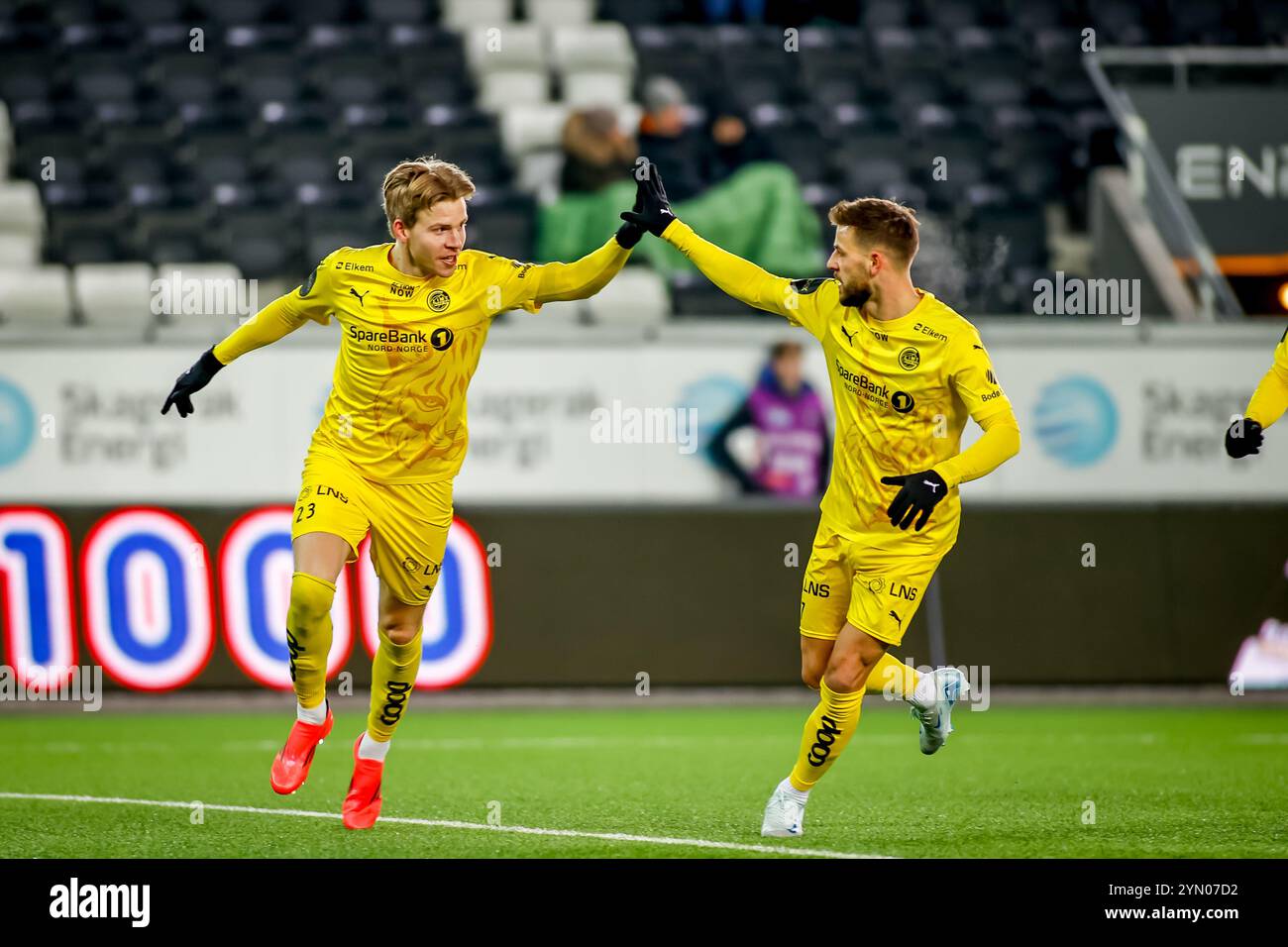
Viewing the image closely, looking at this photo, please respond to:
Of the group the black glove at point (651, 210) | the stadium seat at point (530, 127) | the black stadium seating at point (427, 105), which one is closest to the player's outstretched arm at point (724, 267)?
the black glove at point (651, 210)

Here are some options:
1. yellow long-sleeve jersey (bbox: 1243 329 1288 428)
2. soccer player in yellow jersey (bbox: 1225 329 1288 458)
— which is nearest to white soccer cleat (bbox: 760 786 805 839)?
soccer player in yellow jersey (bbox: 1225 329 1288 458)

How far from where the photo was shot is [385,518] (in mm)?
7734

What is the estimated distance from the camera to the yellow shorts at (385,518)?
756 centimetres

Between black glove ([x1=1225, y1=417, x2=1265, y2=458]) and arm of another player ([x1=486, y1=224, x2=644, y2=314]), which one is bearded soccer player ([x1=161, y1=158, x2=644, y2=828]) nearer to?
arm of another player ([x1=486, y1=224, x2=644, y2=314])

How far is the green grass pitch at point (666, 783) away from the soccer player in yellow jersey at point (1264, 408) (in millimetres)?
1549

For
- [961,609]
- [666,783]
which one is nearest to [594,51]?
[961,609]

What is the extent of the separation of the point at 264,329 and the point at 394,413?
28.6 inches

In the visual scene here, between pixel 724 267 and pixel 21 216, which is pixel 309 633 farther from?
pixel 21 216

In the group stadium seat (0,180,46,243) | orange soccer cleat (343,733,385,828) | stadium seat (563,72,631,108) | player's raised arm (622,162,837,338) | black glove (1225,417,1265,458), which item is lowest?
orange soccer cleat (343,733,385,828)

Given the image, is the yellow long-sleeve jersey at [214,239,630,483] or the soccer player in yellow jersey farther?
the soccer player in yellow jersey

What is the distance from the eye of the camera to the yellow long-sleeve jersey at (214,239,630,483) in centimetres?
767

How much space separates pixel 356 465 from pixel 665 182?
8595 mm

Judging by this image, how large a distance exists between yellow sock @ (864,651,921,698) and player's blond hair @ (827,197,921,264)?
1697mm
